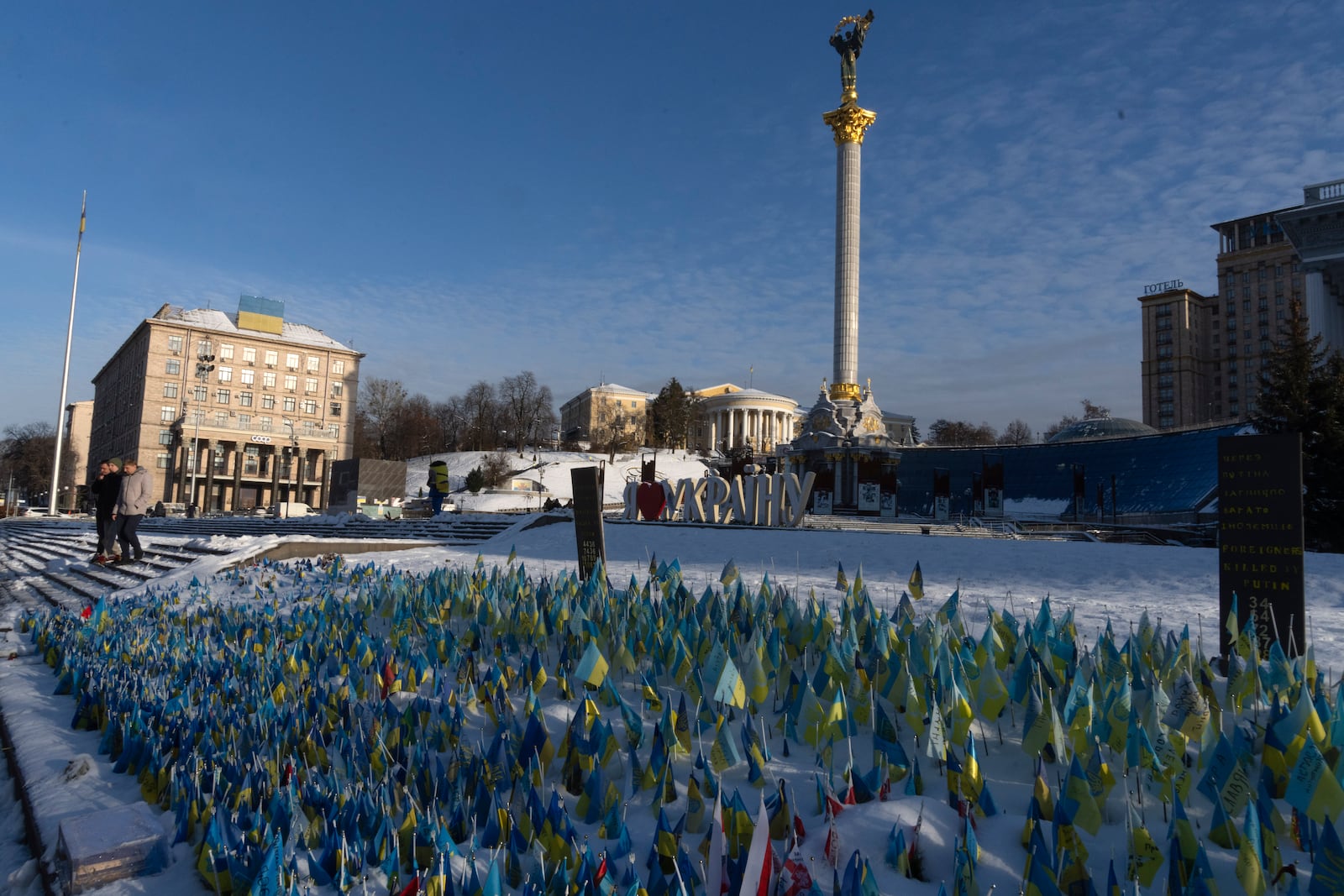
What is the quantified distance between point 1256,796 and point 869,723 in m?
Answer: 1.72

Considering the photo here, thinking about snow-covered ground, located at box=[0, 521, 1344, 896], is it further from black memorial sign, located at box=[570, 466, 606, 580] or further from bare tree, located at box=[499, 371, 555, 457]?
bare tree, located at box=[499, 371, 555, 457]

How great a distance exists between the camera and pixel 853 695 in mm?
4324

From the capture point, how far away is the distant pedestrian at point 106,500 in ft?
45.2

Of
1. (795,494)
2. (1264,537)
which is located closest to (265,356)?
(795,494)

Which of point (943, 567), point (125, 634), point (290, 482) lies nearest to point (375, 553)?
point (125, 634)

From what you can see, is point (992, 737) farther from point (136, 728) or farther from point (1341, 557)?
point (1341, 557)

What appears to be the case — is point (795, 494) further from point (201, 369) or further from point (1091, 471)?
point (201, 369)

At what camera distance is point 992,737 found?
163 inches

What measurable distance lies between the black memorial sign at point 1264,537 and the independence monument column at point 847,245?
3132cm

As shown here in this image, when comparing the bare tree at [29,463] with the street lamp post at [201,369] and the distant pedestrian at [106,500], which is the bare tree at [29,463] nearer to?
the street lamp post at [201,369]

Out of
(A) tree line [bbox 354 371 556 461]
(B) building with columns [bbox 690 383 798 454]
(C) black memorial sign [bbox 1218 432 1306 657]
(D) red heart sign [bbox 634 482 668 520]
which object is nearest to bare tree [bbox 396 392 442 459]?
(A) tree line [bbox 354 371 556 461]

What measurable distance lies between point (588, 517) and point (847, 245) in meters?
31.4

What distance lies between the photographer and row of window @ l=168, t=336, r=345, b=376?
6125cm

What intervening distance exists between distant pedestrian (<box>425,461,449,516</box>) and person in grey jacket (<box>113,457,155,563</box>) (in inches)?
385
